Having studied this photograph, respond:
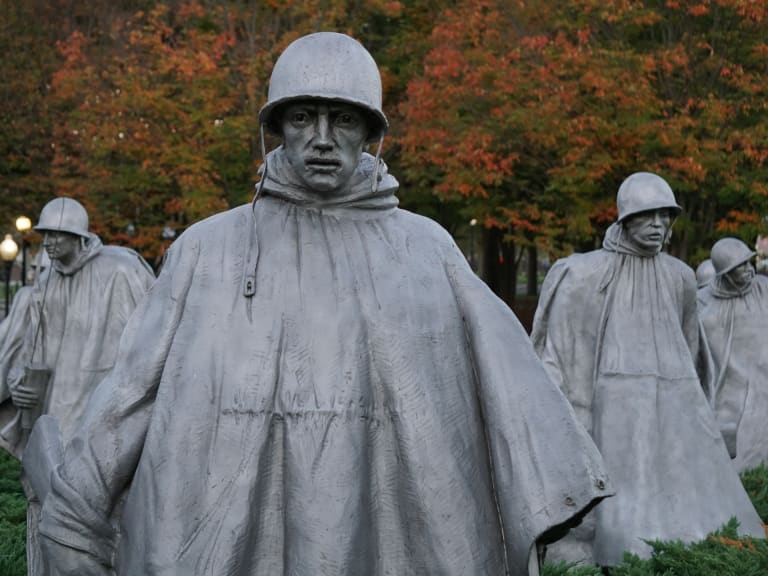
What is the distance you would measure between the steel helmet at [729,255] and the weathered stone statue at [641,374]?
4920mm

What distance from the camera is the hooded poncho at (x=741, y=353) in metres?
18.3

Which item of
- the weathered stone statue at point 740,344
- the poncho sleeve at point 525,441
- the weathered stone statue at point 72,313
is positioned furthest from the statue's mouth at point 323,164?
the weathered stone statue at point 740,344

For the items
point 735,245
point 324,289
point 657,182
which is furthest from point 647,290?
point 324,289

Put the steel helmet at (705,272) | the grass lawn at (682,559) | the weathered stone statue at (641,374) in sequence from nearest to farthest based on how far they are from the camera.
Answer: the grass lawn at (682,559), the weathered stone statue at (641,374), the steel helmet at (705,272)

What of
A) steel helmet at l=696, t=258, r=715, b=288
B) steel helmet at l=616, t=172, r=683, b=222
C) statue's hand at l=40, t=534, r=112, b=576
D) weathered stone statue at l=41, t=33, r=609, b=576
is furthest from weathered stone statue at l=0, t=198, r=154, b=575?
steel helmet at l=696, t=258, r=715, b=288

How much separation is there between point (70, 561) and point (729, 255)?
46.0ft

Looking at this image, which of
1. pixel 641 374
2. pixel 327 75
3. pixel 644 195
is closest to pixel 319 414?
pixel 327 75

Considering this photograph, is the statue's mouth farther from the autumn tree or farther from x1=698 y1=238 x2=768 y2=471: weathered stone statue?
the autumn tree

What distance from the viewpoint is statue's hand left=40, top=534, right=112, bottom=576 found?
4777 millimetres

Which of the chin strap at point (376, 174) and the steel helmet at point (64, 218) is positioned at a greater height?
the steel helmet at point (64, 218)

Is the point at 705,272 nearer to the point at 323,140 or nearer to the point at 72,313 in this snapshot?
the point at 72,313

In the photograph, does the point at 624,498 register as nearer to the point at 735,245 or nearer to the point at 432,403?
the point at 735,245

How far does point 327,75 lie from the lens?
188 inches

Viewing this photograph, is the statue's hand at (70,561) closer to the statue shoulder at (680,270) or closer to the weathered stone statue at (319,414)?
the weathered stone statue at (319,414)
